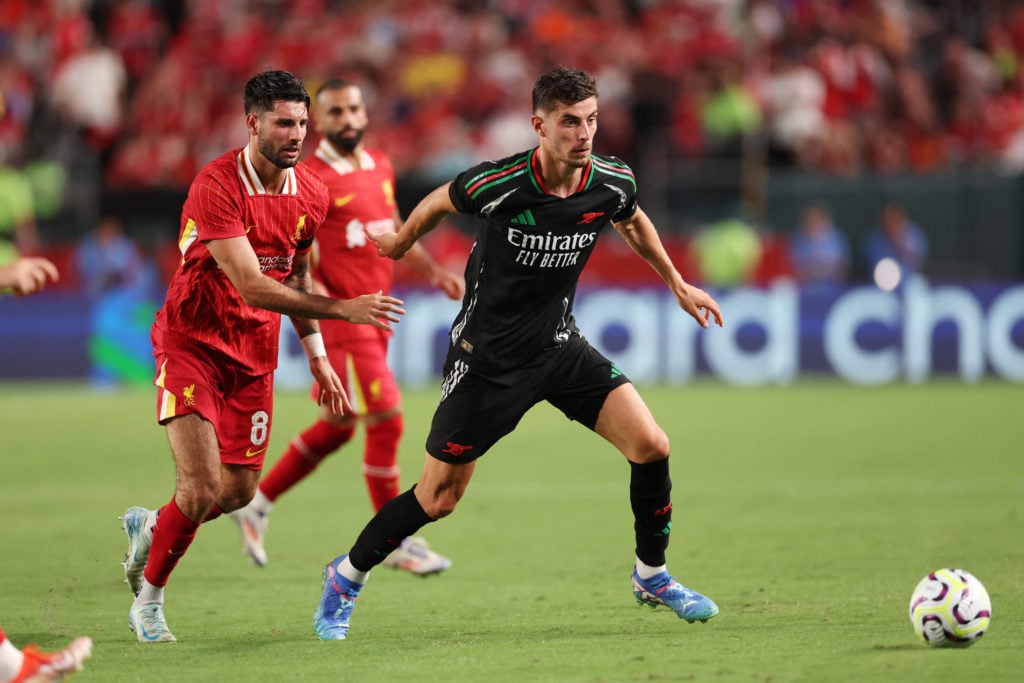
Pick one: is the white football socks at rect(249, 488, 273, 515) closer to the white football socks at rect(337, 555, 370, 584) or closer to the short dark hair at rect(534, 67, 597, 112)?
the white football socks at rect(337, 555, 370, 584)

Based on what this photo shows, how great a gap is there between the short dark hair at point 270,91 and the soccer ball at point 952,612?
3.31 meters

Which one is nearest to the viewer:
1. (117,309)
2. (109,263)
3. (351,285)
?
(351,285)

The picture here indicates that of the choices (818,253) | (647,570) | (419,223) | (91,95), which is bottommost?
(647,570)

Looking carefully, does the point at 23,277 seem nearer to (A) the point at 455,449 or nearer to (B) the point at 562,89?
(A) the point at 455,449

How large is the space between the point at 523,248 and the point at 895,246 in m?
13.0

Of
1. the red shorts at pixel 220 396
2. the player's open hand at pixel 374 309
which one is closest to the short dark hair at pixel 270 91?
the player's open hand at pixel 374 309

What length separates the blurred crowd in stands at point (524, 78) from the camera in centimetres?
1967

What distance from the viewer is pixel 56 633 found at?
6562mm

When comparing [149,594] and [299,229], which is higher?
[299,229]

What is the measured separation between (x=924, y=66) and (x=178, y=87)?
1086 cm

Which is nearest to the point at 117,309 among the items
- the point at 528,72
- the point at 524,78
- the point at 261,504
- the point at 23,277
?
the point at 524,78

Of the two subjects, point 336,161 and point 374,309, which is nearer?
point 374,309

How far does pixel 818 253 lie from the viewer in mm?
18531

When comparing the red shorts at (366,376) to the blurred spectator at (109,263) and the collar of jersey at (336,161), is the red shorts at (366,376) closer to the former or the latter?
the collar of jersey at (336,161)
